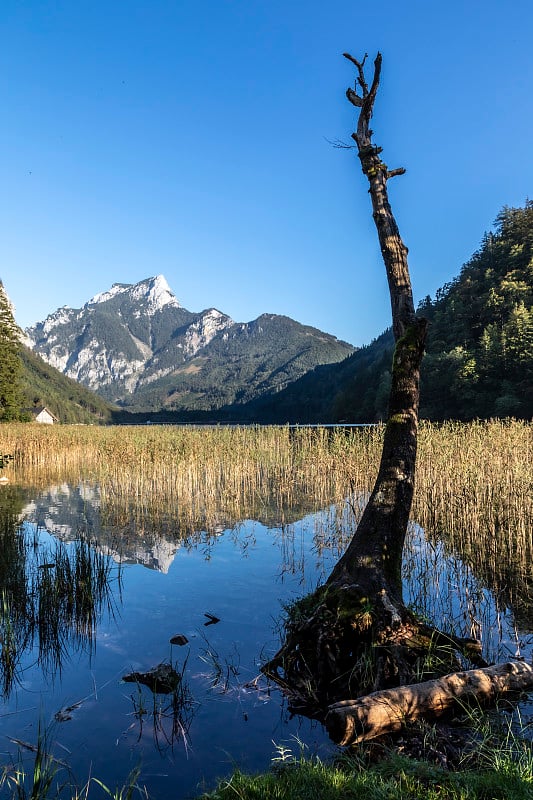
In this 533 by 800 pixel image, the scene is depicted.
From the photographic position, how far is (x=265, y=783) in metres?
3.35

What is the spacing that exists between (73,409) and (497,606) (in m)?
154

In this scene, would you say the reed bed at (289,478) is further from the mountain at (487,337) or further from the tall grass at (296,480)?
the mountain at (487,337)

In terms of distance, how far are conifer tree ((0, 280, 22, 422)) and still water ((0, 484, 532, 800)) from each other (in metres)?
46.0

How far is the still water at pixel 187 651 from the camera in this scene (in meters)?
4.18

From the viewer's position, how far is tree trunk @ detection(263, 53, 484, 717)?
508 cm

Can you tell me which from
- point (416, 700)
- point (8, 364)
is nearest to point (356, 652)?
point (416, 700)

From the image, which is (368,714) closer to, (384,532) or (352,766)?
(352,766)

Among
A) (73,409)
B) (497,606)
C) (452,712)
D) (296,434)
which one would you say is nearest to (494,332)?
(296,434)

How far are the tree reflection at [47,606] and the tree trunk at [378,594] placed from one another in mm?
2542

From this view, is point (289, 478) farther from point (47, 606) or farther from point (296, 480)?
point (47, 606)

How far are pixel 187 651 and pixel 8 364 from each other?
2102 inches

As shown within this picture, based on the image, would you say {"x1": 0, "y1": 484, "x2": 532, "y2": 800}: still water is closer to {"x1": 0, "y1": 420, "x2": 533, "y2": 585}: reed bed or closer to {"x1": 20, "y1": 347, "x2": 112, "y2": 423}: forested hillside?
{"x1": 0, "y1": 420, "x2": 533, "y2": 585}: reed bed

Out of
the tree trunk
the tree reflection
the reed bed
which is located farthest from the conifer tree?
the tree trunk

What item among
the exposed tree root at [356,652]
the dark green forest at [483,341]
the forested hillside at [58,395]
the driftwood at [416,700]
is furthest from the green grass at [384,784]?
the forested hillside at [58,395]
